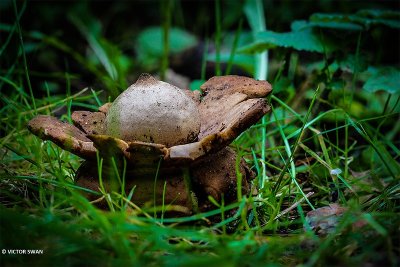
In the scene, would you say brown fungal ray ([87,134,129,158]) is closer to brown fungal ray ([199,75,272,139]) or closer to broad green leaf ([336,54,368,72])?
brown fungal ray ([199,75,272,139])

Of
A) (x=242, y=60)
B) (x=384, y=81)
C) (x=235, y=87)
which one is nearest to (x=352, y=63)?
(x=384, y=81)

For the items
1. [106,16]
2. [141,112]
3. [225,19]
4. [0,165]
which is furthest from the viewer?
[106,16]

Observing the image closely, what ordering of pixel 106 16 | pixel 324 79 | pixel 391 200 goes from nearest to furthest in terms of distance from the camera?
pixel 391 200 < pixel 324 79 < pixel 106 16

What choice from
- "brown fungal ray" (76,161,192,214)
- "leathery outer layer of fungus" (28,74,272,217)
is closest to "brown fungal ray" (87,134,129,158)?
"leathery outer layer of fungus" (28,74,272,217)

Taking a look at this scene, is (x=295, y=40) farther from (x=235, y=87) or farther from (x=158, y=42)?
(x=158, y=42)

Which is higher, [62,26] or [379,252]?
[62,26]

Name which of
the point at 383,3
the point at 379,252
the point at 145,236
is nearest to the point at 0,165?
the point at 145,236

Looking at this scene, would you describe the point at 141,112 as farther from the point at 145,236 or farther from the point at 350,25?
the point at 350,25
